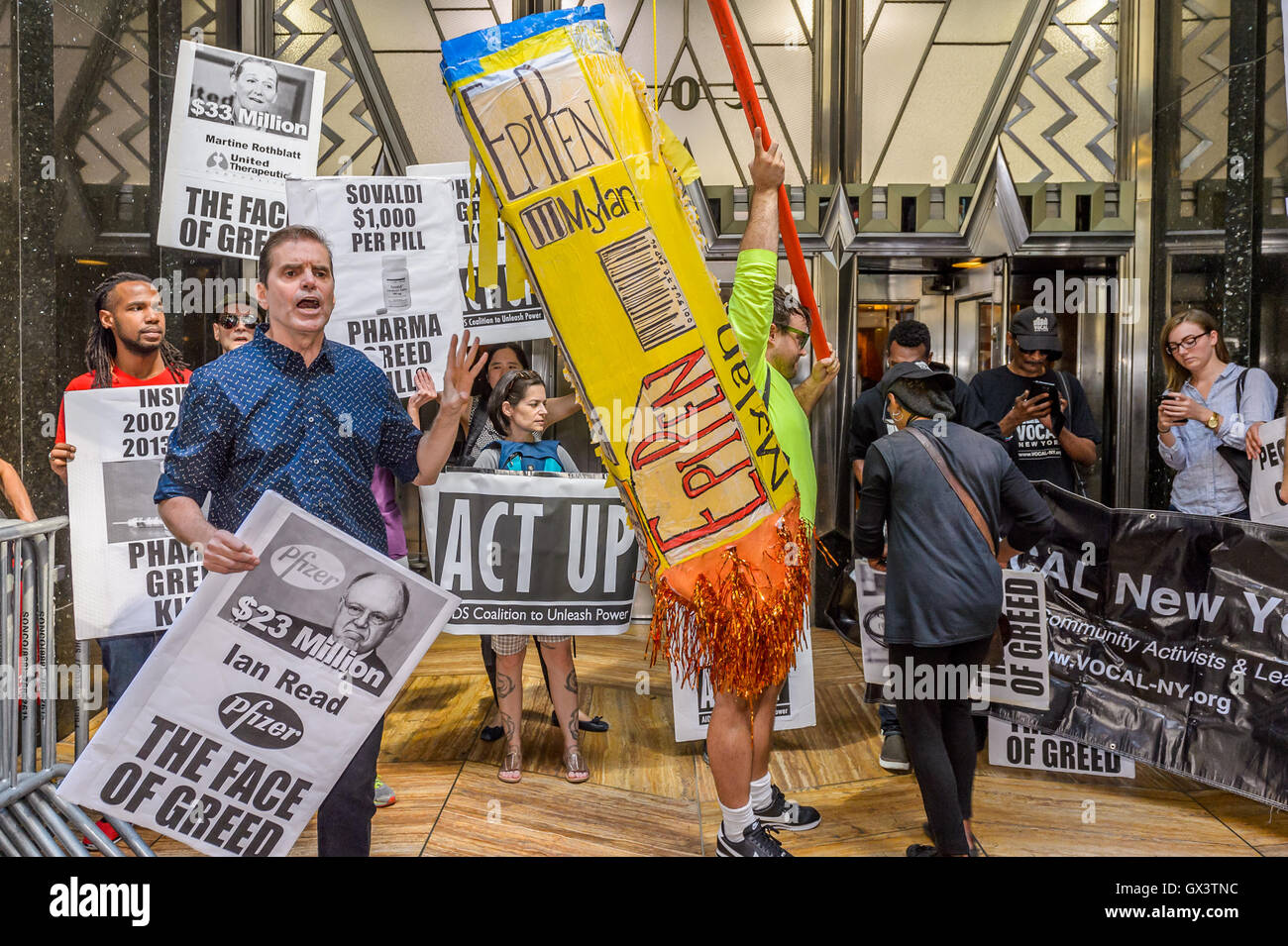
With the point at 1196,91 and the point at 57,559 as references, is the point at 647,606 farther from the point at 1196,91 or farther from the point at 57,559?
the point at 1196,91

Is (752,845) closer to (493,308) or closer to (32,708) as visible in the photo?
(32,708)

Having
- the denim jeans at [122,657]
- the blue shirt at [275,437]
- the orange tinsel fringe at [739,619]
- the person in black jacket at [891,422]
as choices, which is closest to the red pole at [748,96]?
the orange tinsel fringe at [739,619]

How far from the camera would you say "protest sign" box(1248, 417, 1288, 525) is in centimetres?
330

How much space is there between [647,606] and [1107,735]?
120 inches

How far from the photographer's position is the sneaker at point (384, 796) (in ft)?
10.9

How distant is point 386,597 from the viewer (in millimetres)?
2354

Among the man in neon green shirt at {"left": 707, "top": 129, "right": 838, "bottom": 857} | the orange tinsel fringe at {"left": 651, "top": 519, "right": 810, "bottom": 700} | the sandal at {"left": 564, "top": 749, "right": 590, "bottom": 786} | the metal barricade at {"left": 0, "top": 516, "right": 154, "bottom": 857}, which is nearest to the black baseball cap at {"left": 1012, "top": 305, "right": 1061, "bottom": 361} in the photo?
the man in neon green shirt at {"left": 707, "top": 129, "right": 838, "bottom": 857}

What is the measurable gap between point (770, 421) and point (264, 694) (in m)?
1.51

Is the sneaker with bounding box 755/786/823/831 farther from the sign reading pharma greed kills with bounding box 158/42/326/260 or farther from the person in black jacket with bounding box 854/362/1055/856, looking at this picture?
the sign reading pharma greed kills with bounding box 158/42/326/260

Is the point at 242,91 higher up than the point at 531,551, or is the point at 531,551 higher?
the point at 242,91

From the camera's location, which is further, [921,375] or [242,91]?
[242,91]
